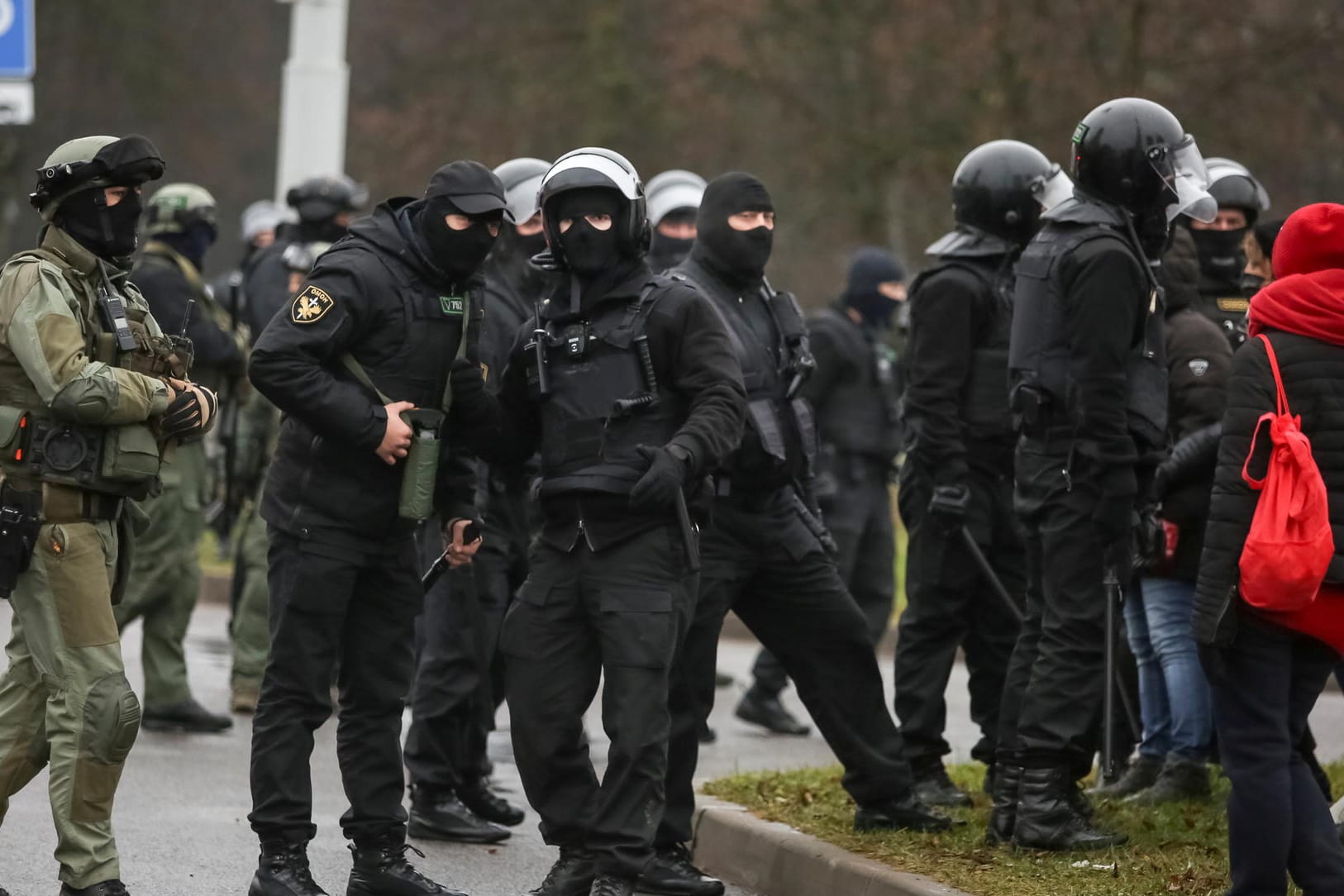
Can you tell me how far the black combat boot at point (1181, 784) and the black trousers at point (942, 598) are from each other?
1.81ft

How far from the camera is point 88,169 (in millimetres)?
5625

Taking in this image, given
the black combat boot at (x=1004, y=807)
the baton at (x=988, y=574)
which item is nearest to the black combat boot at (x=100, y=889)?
the black combat boot at (x=1004, y=807)

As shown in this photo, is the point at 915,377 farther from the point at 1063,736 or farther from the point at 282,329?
the point at 282,329

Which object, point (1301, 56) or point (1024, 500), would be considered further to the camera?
point (1301, 56)

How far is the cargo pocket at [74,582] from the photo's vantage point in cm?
555

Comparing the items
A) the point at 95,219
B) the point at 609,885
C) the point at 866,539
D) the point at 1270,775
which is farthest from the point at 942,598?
the point at 866,539

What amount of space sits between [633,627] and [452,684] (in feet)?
4.96

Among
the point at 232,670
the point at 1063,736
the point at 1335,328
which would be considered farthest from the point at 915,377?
the point at 232,670

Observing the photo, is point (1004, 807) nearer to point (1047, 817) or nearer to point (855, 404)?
point (1047, 817)

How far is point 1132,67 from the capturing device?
1892 cm

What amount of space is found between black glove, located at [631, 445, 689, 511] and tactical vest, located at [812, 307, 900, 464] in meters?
4.70

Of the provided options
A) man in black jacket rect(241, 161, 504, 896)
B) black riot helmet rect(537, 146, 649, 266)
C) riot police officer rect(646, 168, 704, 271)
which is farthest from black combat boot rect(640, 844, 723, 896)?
riot police officer rect(646, 168, 704, 271)

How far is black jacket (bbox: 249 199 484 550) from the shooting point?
574 cm

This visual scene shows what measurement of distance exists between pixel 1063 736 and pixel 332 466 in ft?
7.22
